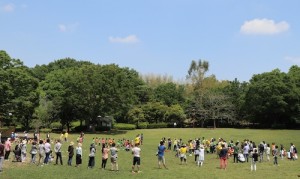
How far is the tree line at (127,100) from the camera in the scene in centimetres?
5031

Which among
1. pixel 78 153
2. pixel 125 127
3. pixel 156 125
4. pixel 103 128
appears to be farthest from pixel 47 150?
pixel 156 125

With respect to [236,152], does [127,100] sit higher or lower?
higher

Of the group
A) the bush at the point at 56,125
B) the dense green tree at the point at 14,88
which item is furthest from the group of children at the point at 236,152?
the bush at the point at 56,125

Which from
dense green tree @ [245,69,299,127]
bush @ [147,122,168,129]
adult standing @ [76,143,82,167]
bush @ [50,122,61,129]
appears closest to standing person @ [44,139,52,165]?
adult standing @ [76,143,82,167]

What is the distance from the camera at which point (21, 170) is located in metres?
21.7

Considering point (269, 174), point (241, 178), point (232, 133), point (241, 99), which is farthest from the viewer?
point (241, 99)

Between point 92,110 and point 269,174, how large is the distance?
46477 mm

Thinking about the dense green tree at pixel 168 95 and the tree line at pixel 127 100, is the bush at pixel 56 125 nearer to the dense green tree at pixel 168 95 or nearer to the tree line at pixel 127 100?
the tree line at pixel 127 100

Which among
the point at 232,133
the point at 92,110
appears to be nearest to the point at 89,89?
the point at 92,110

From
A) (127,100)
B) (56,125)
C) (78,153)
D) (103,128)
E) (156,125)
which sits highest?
(127,100)

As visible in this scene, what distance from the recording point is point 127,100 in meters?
67.7

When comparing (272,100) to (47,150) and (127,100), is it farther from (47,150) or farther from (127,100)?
(47,150)

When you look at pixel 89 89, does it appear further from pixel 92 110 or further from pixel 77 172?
pixel 77 172

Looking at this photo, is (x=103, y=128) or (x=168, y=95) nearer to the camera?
(x=103, y=128)
